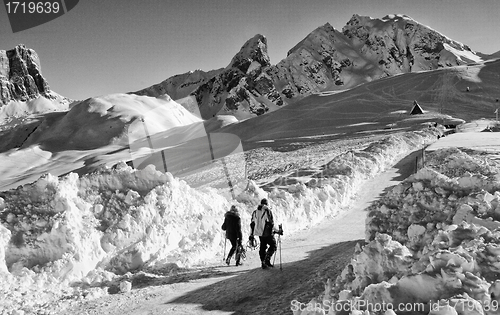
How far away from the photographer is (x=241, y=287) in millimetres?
7625

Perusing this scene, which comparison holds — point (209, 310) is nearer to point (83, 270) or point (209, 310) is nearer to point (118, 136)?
point (83, 270)

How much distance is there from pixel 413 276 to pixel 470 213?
2435mm

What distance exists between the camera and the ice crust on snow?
7.97m

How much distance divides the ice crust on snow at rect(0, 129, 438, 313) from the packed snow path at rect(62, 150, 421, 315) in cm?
74

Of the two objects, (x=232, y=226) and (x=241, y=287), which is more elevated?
(x=232, y=226)

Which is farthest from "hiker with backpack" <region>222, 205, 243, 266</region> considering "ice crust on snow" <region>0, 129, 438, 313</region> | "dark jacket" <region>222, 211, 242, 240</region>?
"ice crust on snow" <region>0, 129, 438, 313</region>

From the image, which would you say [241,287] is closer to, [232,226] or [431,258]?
[232,226]

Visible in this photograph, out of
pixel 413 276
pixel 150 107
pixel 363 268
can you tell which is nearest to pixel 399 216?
pixel 363 268

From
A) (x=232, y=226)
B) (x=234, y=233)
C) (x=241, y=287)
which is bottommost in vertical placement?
(x=241, y=287)

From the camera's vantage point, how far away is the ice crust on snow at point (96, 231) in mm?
7969

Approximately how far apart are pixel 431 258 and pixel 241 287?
459 centimetres

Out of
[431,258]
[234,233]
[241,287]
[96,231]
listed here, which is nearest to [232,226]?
[234,233]

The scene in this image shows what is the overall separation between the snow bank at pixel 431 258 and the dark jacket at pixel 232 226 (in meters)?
3.33

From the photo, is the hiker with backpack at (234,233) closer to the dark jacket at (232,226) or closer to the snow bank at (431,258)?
the dark jacket at (232,226)
